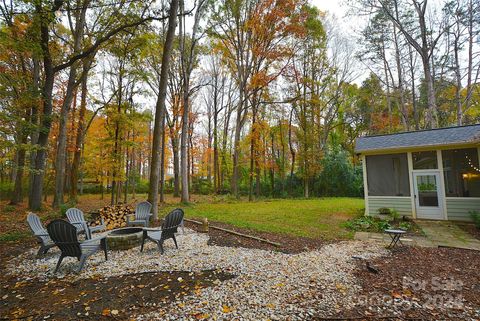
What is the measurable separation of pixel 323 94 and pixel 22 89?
2030 centimetres

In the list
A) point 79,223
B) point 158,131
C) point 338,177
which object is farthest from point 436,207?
point 79,223

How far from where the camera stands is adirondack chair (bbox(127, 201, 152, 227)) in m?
6.61

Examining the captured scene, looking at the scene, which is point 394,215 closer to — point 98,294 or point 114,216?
point 98,294

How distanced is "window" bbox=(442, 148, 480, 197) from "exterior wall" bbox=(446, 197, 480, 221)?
0.54 feet

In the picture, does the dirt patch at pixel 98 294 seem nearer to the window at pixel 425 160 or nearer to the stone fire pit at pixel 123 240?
the stone fire pit at pixel 123 240

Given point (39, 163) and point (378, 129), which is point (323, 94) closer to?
point (378, 129)

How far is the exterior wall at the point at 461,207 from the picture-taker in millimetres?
7934

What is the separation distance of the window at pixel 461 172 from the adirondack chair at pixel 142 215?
10963 millimetres

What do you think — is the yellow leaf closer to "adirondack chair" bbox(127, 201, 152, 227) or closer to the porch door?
"adirondack chair" bbox(127, 201, 152, 227)

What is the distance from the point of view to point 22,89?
8.04 meters

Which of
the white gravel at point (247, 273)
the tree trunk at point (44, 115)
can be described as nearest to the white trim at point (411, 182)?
the white gravel at point (247, 273)

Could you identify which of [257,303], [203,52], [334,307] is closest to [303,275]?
[334,307]

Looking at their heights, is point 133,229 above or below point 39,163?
below

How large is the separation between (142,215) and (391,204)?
9832 mm
